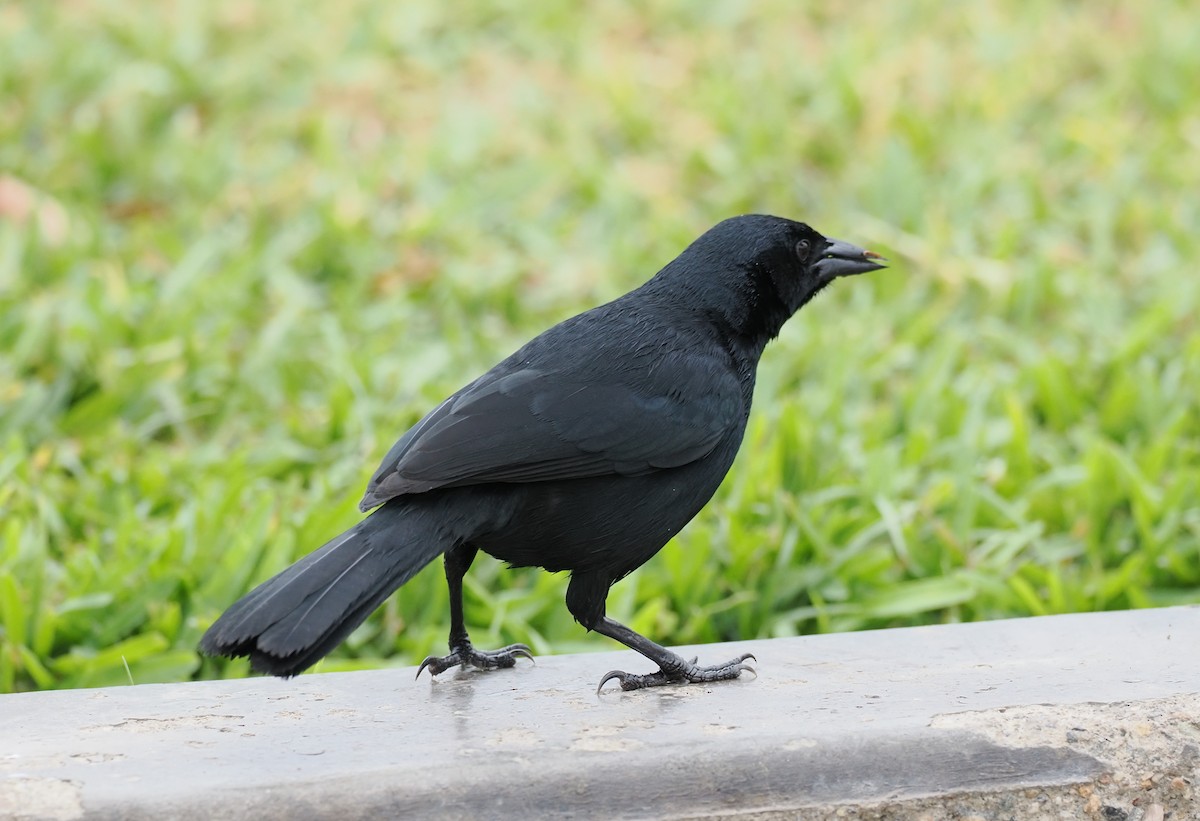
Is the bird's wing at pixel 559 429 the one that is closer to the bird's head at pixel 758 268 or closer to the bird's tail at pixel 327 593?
the bird's tail at pixel 327 593

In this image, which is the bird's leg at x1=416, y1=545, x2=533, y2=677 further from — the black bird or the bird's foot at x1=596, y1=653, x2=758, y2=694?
the bird's foot at x1=596, y1=653, x2=758, y2=694

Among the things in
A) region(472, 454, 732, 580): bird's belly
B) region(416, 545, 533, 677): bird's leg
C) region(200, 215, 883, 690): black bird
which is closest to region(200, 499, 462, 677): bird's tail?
region(200, 215, 883, 690): black bird

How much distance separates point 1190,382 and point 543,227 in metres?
3.07

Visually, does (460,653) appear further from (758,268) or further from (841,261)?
(841,261)

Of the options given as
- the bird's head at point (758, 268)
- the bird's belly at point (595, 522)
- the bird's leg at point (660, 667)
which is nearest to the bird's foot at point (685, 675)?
the bird's leg at point (660, 667)

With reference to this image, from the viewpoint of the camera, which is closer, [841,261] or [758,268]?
[758,268]

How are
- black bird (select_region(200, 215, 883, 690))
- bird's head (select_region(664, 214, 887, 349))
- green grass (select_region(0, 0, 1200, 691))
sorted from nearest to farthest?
black bird (select_region(200, 215, 883, 690)) → bird's head (select_region(664, 214, 887, 349)) → green grass (select_region(0, 0, 1200, 691))

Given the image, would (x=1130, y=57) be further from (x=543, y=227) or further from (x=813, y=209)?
(x=543, y=227)

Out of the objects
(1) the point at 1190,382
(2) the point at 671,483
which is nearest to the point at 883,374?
(1) the point at 1190,382

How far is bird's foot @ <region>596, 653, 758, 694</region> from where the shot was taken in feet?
10.4

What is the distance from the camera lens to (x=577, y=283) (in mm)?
6500

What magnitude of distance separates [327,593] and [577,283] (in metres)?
4.03

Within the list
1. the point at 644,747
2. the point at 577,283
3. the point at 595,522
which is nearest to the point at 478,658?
the point at 595,522

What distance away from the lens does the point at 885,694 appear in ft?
9.65
